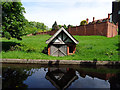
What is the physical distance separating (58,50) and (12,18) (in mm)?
8043

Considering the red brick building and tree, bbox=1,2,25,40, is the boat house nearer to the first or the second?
tree, bbox=1,2,25,40

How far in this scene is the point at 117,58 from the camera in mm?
12352

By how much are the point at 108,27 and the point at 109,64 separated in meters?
16.2

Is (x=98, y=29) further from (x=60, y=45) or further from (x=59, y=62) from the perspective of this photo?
(x=59, y=62)

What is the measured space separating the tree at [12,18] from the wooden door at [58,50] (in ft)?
17.6

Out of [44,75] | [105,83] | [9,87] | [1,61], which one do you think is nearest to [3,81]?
[9,87]

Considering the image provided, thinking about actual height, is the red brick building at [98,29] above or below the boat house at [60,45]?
above

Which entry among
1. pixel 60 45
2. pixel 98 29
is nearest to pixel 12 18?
pixel 60 45

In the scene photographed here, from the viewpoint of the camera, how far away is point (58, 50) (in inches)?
547

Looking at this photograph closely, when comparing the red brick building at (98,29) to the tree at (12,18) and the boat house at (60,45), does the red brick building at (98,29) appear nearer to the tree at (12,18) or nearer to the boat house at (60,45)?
the boat house at (60,45)

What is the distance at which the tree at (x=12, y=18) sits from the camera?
1390 centimetres

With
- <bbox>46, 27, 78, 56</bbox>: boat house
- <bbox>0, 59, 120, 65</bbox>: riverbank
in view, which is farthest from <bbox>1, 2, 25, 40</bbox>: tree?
<bbox>46, 27, 78, 56</bbox>: boat house

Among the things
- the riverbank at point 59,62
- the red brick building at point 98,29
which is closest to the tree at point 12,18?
the riverbank at point 59,62

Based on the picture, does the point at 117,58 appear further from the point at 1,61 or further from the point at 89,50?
the point at 1,61
